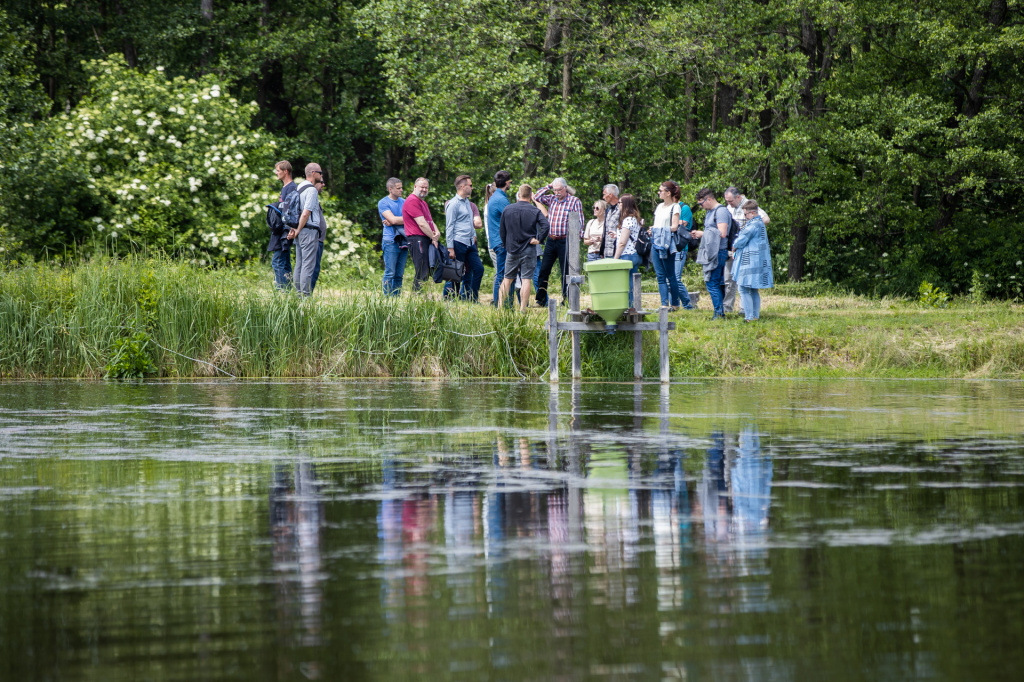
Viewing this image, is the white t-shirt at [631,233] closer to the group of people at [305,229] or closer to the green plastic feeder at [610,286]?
the green plastic feeder at [610,286]

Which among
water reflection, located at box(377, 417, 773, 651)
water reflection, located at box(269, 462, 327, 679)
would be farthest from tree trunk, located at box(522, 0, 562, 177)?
water reflection, located at box(269, 462, 327, 679)

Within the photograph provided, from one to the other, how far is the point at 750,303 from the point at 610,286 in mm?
3299

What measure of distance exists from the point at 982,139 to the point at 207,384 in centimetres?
1904

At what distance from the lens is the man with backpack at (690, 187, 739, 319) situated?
18141 mm

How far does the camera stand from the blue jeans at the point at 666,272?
18.5 metres

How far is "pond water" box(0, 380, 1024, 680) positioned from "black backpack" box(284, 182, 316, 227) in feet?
23.5

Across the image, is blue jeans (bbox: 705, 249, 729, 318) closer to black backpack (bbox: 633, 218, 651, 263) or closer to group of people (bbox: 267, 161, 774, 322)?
group of people (bbox: 267, 161, 774, 322)

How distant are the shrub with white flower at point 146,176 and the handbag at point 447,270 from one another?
7472 mm

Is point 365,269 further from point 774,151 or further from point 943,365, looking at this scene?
point 943,365

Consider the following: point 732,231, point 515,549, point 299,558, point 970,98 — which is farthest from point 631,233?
point 970,98

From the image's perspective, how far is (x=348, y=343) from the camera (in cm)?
1648

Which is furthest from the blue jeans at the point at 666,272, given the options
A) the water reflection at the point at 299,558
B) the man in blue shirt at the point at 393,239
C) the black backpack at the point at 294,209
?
the water reflection at the point at 299,558

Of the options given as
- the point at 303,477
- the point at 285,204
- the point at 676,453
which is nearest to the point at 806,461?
the point at 676,453

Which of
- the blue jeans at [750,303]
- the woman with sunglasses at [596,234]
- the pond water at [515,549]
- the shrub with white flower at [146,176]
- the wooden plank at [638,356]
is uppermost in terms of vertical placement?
the shrub with white flower at [146,176]
